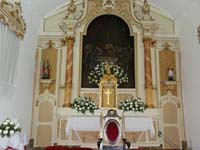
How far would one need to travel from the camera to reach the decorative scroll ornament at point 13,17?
5395 millimetres

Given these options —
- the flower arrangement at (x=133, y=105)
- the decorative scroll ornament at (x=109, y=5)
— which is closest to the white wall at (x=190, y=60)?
the flower arrangement at (x=133, y=105)

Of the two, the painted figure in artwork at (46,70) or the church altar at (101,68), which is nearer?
the church altar at (101,68)

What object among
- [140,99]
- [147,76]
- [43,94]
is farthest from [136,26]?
[43,94]

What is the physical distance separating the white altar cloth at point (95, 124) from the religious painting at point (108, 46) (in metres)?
1.27

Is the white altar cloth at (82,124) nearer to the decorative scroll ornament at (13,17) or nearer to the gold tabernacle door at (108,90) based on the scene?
the gold tabernacle door at (108,90)

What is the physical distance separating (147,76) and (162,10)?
8.88 ft

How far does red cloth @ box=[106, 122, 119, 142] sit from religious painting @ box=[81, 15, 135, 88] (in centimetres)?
236

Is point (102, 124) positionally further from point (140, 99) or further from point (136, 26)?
point (136, 26)

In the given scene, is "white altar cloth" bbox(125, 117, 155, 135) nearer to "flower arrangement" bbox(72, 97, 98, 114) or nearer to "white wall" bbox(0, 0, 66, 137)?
"flower arrangement" bbox(72, 97, 98, 114)

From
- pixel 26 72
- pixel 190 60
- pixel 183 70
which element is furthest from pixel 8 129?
pixel 183 70

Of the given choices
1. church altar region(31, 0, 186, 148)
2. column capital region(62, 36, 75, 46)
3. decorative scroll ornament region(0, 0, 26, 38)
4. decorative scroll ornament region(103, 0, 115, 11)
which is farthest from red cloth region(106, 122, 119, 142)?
decorative scroll ornament region(103, 0, 115, 11)

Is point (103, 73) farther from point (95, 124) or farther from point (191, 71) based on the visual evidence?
point (191, 71)

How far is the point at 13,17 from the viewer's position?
5.91m

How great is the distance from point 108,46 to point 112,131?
345cm
